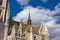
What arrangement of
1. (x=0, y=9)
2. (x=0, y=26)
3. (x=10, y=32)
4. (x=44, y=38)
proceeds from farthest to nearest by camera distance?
(x=44, y=38)
(x=10, y=32)
(x=0, y=9)
(x=0, y=26)

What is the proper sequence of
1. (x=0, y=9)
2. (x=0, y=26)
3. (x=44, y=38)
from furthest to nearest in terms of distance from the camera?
(x=44, y=38) < (x=0, y=9) < (x=0, y=26)

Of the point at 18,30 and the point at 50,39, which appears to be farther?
the point at 50,39

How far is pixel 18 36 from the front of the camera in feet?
185

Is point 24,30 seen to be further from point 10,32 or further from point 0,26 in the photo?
point 0,26

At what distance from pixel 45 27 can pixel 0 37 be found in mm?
54334


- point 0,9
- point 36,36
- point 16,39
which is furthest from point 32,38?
point 0,9

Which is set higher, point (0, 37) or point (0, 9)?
point (0, 9)

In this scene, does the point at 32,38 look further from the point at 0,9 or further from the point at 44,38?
the point at 0,9

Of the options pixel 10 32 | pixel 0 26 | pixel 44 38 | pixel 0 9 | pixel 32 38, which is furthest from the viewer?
pixel 44 38

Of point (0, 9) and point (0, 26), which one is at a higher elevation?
point (0, 9)

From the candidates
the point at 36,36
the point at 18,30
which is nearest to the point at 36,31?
the point at 36,36

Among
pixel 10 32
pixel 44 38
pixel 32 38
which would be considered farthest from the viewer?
pixel 44 38

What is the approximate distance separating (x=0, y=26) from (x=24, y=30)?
46945mm

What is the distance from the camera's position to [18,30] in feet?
188
